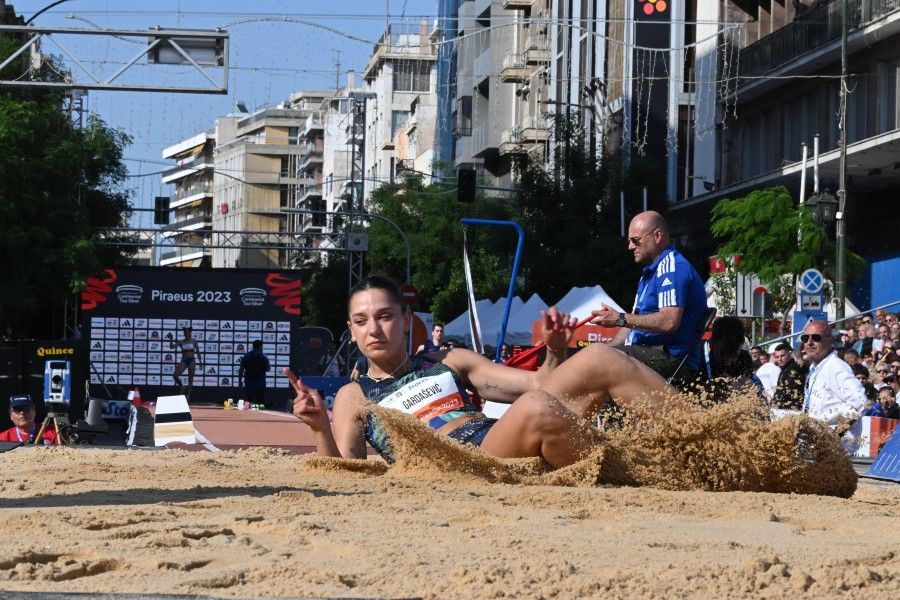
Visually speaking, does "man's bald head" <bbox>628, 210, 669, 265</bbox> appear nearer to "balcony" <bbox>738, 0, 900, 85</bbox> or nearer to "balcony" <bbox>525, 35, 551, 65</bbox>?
"balcony" <bbox>738, 0, 900, 85</bbox>

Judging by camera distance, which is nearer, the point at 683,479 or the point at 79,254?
the point at 683,479

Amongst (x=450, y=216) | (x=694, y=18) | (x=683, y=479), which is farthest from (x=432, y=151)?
(x=683, y=479)

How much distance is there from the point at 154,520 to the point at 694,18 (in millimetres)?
44899

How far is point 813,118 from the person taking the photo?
130ft

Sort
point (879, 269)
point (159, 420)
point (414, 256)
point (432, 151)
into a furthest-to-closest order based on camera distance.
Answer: point (432, 151) → point (414, 256) → point (879, 269) → point (159, 420)

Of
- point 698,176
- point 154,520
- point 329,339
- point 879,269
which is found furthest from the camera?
point 698,176

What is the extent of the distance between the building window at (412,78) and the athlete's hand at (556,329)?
103 m

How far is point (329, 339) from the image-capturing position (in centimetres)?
4103

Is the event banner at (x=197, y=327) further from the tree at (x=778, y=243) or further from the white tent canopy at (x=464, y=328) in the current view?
the tree at (x=778, y=243)

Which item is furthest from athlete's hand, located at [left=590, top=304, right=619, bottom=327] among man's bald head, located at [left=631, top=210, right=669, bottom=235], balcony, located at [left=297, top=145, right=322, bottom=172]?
balcony, located at [left=297, top=145, right=322, bottom=172]

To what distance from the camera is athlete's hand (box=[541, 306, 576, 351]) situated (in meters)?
6.73

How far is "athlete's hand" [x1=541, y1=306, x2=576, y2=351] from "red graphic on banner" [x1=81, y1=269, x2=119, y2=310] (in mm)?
32197

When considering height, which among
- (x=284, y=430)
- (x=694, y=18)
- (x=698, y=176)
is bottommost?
(x=284, y=430)

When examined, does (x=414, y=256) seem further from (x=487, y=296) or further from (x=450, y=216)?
(x=487, y=296)
